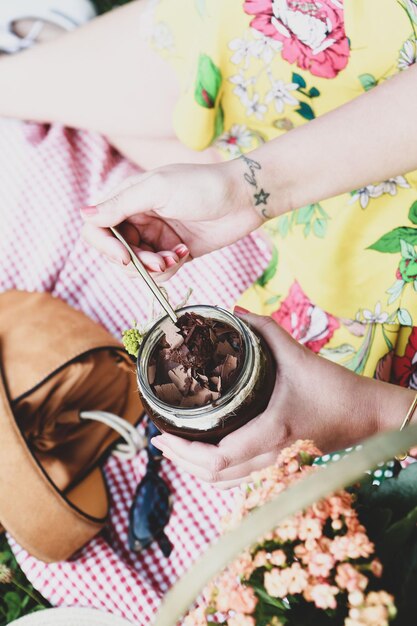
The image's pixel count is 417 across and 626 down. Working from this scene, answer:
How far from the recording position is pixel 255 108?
0.89 meters

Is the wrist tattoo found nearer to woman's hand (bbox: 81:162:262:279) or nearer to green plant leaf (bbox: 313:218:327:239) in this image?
woman's hand (bbox: 81:162:262:279)

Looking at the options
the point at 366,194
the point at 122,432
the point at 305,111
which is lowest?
the point at 122,432

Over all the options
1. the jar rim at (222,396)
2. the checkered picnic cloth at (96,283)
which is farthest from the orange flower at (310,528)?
the checkered picnic cloth at (96,283)

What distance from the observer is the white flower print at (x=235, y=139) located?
951 millimetres

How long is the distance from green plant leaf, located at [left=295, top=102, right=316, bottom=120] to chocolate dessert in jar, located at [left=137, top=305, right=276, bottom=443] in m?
0.37

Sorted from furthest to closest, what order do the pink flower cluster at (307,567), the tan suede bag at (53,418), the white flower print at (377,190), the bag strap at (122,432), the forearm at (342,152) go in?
the bag strap at (122,432), the tan suede bag at (53,418), the white flower print at (377,190), the forearm at (342,152), the pink flower cluster at (307,567)

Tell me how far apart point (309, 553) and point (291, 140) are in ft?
1.64

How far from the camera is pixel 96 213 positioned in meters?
0.72

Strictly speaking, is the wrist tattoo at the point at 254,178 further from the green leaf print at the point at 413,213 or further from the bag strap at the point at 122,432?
the bag strap at the point at 122,432

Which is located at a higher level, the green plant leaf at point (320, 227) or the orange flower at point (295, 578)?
the orange flower at point (295, 578)

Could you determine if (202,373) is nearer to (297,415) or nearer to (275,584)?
(297,415)

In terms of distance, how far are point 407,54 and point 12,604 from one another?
1.07 meters

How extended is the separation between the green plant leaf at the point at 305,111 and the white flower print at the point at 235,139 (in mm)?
109

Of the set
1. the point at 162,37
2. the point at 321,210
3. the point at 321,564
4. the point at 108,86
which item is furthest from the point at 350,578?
the point at 108,86
